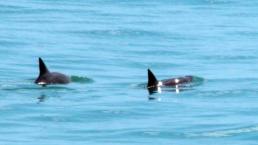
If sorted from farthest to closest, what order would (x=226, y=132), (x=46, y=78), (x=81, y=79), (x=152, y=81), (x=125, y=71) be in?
(x=125, y=71)
(x=81, y=79)
(x=46, y=78)
(x=152, y=81)
(x=226, y=132)

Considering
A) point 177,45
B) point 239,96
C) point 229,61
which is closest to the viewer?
point 239,96

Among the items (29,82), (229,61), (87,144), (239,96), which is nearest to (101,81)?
(29,82)

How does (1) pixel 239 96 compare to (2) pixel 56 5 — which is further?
(2) pixel 56 5

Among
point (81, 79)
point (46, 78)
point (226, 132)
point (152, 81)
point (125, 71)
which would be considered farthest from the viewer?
point (125, 71)

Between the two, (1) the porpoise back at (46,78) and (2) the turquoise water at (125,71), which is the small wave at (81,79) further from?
(1) the porpoise back at (46,78)

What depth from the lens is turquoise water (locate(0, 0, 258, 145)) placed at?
24266mm

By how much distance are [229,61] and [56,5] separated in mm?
21322

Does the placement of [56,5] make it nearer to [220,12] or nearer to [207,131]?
[220,12]

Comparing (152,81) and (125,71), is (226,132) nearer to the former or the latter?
(152,81)

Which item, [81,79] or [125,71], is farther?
[125,71]

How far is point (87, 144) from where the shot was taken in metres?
22.6

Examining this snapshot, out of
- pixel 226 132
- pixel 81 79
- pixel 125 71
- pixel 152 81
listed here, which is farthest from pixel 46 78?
pixel 226 132

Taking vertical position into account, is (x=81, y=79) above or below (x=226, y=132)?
above

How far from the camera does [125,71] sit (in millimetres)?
34312
